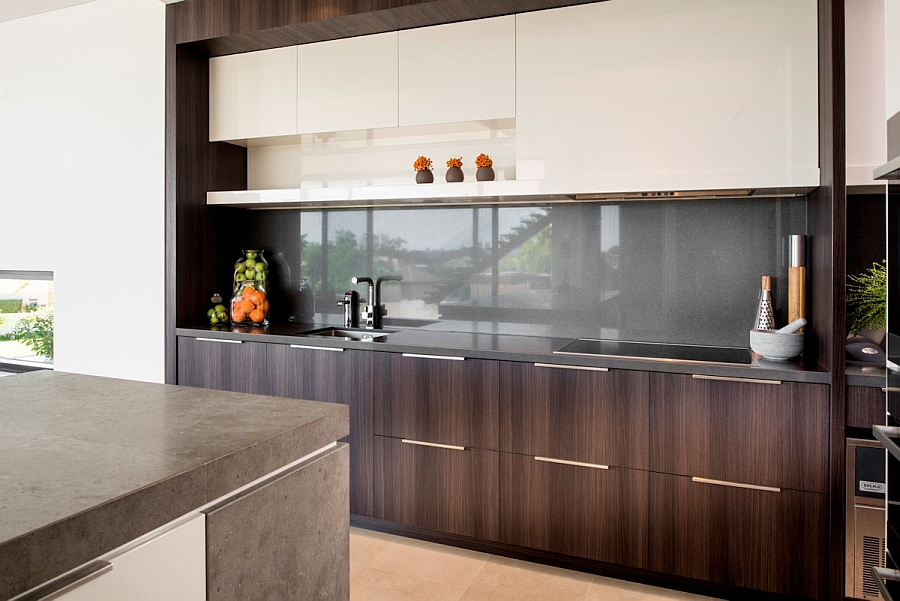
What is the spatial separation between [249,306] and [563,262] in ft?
5.61

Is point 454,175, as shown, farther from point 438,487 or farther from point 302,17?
point 438,487

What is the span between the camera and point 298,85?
3.29 metres

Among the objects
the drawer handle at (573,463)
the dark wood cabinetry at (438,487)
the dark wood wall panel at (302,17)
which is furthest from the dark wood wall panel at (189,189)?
the drawer handle at (573,463)

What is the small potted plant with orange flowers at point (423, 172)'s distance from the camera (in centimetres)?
304

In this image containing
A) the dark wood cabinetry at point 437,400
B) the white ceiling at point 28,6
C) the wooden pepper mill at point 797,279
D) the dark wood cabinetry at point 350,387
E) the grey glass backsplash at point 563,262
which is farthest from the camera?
the white ceiling at point 28,6

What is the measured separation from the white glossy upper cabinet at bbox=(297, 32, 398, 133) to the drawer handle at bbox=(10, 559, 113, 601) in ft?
8.32

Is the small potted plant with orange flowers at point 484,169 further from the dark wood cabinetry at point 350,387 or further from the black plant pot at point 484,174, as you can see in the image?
the dark wood cabinetry at point 350,387

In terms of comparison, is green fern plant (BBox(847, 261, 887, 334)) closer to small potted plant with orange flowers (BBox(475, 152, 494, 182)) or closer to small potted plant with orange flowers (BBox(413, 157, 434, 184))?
small potted plant with orange flowers (BBox(475, 152, 494, 182))

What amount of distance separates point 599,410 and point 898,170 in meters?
1.41

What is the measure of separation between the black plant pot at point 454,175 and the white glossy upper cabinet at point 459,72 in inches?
8.8

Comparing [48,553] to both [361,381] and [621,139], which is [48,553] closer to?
[361,381]

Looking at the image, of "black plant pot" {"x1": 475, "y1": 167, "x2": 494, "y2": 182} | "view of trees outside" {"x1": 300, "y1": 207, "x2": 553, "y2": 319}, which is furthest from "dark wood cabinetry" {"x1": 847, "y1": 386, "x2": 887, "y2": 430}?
"black plant pot" {"x1": 475, "y1": 167, "x2": 494, "y2": 182}

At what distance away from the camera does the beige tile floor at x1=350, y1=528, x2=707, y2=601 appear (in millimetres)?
2396

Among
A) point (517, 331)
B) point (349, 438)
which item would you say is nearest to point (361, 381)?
point (349, 438)
